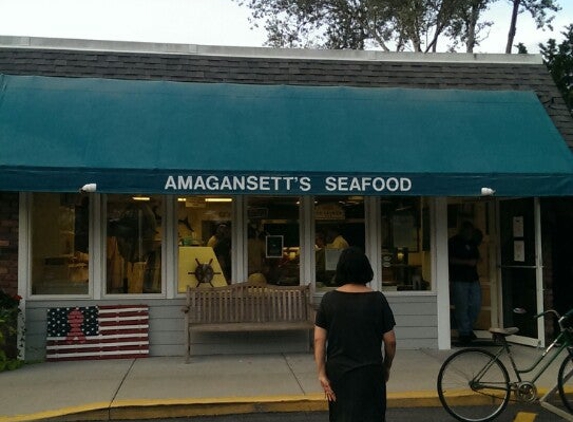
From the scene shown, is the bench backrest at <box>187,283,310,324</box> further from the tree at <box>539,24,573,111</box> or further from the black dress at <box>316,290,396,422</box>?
the tree at <box>539,24,573,111</box>

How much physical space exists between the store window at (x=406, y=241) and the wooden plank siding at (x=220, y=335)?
0.32 metres

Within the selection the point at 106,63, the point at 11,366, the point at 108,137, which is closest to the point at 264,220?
the point at 108,137

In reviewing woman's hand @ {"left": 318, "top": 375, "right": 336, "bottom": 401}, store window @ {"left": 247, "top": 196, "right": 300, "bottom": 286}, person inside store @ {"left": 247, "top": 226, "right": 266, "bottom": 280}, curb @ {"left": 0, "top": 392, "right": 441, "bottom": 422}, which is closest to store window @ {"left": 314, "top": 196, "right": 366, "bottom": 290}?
store window @ {"left": 247, "top": 196, "right": 300, "bottom": 286}

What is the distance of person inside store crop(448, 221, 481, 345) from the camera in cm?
977

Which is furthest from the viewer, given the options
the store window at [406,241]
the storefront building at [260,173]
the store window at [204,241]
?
the store window at [406,241]

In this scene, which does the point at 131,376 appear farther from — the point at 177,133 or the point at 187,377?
the point at 177,133

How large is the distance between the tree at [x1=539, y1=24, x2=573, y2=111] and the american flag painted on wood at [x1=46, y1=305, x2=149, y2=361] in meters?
9.51

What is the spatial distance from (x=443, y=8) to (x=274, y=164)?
1630 cm

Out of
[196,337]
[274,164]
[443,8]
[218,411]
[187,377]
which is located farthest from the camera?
[443,8]

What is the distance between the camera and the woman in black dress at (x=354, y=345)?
3.98m

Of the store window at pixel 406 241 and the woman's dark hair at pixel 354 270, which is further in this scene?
the store window at pixel 406 241

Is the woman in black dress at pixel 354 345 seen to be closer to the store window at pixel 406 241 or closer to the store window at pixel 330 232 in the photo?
the store window at pixel 330 232

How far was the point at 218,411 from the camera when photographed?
21.8 feet

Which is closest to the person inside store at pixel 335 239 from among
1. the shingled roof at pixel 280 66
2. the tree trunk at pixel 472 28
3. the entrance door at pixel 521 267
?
the shingled roof at pixel 280 66
